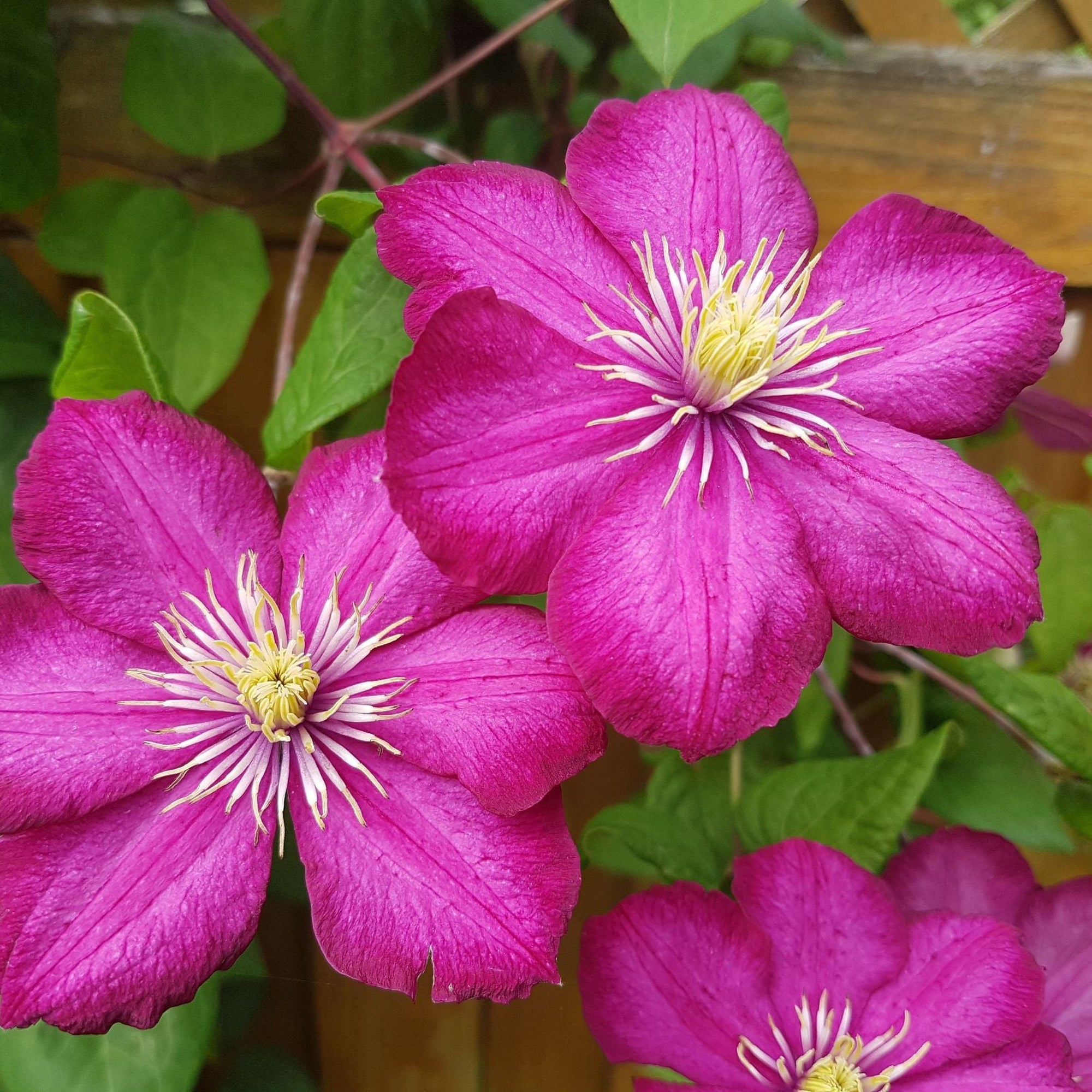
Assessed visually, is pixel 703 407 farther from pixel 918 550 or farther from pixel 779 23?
pixel 779 23

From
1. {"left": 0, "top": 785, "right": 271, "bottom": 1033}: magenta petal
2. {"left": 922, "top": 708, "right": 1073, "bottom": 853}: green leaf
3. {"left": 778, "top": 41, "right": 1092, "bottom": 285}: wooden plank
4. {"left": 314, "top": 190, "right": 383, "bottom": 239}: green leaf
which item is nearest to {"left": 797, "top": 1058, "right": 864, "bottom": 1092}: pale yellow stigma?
{"left": 922, "top": 708, "right": 1073, "bottom": 853}: green leaf

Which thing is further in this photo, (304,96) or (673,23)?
(304,96)

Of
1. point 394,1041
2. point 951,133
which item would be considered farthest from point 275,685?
point 951,133

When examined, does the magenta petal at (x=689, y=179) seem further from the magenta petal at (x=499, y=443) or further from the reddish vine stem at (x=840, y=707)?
the reddish vine stem at (x=840, y=707)

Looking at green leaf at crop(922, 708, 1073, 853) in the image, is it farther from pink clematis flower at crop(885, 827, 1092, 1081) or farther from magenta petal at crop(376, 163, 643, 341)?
magenta petal at crop(376, 163, 643, 341)

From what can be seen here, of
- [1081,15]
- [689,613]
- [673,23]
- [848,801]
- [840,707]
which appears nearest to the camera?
[689,613]

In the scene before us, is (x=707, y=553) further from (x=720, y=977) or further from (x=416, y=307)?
(x=720, y=977)
